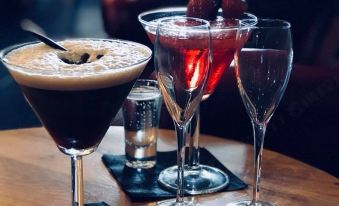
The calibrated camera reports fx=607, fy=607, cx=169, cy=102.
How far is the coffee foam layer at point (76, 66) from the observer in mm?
719

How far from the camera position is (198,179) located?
104 centimetres

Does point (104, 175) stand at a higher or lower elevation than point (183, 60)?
lower

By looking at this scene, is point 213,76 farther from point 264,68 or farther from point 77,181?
point 77,181

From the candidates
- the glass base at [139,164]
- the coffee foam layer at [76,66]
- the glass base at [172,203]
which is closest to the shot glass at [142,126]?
the glass base at [139,164]

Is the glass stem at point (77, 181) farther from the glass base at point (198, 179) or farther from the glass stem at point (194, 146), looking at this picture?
the glass stem at point (194, 146)

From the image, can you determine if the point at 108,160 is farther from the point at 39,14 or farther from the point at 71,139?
the point at 39,14

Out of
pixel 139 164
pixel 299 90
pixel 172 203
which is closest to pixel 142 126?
pixel 139 164

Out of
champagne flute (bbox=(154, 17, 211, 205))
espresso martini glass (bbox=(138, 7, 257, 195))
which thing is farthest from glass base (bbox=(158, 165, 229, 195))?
champagne flute (bbox=(154, 17, 211, 205))

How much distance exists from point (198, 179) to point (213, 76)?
18 centimetres

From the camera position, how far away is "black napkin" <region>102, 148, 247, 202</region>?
0.95 meters

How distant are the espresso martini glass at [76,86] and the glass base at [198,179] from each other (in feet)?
0.73

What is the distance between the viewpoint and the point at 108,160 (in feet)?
3.49

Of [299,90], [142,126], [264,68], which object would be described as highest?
[264,68]

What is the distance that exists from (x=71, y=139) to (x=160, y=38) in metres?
0.18
